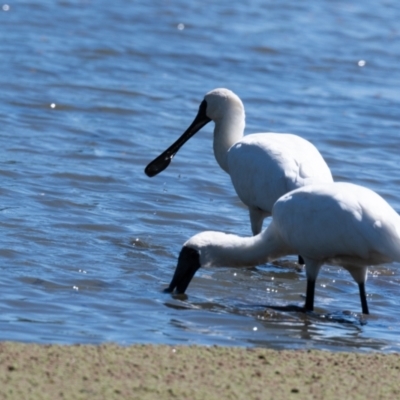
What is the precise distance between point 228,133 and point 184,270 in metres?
2.76

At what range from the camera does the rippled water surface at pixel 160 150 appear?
26.1 feet

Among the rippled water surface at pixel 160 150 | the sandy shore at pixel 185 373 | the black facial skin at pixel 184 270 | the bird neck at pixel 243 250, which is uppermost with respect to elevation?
the sandy shore at pixel 185 373

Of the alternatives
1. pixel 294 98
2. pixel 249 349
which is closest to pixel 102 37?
→ pixel 294 98

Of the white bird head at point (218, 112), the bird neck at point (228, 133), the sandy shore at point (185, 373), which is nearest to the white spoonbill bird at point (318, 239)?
the sandy shore at point (185, 373)

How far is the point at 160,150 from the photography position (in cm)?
1395

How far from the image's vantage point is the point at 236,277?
9.47 meters

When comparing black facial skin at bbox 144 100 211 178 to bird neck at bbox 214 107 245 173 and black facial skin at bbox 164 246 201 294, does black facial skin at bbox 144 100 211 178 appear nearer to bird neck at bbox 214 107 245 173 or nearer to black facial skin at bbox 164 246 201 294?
bird neck at bbox 214 107 245 173

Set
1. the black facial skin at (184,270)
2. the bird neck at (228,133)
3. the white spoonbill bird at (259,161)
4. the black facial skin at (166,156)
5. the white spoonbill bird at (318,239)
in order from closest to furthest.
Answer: the white spoonbill bird at (318,239) → the black facial skin at (184,270) → the white spoonbill bird at (259,161) → the bird neck at (228,133) → the black facial skin at (166,156)

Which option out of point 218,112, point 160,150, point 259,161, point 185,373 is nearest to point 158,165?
point 218,112

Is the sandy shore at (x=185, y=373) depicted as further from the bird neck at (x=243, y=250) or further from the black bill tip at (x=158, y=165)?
the black bill tip at (x=158, y=165)

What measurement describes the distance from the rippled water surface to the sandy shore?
500 millimetres

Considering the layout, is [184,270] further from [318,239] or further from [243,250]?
[318,239]

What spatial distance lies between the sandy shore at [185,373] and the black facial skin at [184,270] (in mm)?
1803

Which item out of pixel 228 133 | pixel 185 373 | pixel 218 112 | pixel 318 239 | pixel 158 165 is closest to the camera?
pixel 185 373
